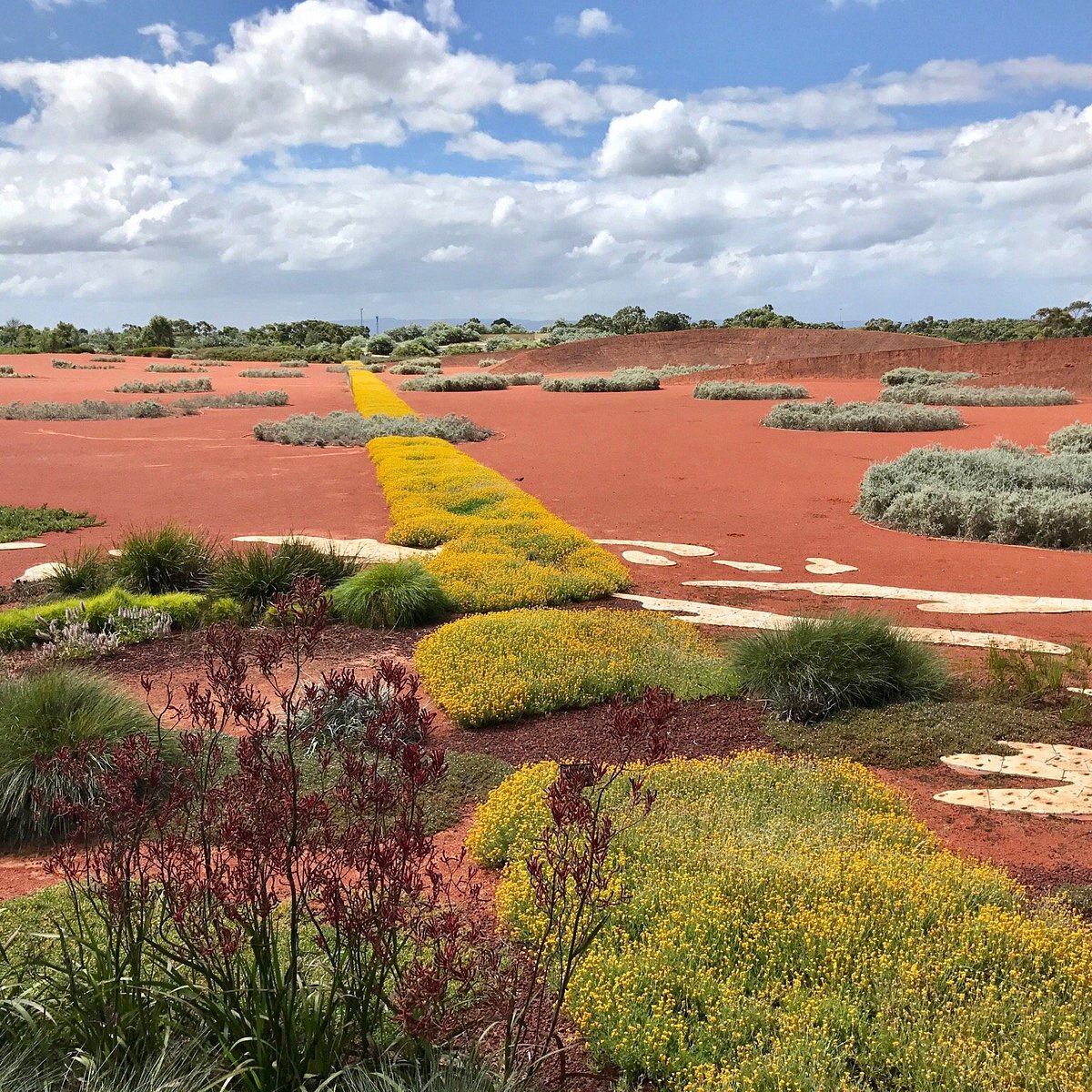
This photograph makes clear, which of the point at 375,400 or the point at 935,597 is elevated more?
the point at 375,400

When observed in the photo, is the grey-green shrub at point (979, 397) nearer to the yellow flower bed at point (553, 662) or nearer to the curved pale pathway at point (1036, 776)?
the yellow flower bed at point (553, 662)

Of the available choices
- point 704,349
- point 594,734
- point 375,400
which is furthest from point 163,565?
point 704,349

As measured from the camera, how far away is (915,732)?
5625mm

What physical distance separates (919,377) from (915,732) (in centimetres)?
3297

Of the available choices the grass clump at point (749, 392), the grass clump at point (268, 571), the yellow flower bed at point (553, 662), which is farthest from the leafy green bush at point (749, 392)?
the yellow flower bed at point (553, 662)

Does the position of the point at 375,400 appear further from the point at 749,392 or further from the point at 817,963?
the point at 817,963

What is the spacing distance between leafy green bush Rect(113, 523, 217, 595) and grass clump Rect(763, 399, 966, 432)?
16.6 m

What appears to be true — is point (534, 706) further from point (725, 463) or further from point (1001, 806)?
point (725, 463)

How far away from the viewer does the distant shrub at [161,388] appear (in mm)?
33312

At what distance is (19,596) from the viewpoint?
8.55 meters

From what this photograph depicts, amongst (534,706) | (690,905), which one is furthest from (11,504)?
(690,905)

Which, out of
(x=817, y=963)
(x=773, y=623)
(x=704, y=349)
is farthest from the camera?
(x=704, y=349)

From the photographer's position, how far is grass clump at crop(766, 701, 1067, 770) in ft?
17.7

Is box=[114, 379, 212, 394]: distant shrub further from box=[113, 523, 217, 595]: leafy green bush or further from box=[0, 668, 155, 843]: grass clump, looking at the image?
box=[0, 668, 155, 843]: grass clump
